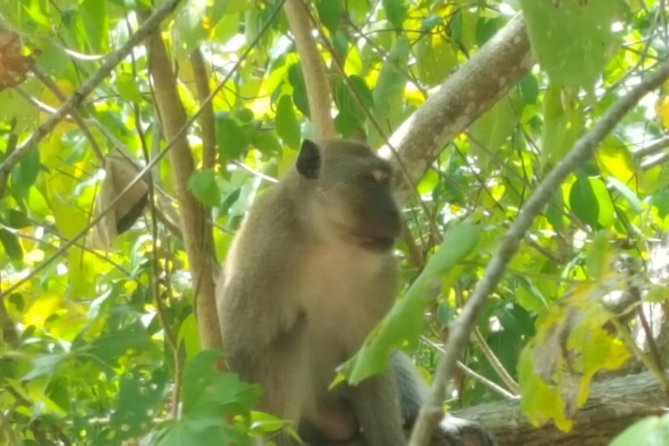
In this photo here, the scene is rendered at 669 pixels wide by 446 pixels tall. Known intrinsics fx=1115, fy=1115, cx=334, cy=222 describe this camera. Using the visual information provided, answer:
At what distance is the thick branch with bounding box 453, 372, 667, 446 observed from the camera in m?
4.05

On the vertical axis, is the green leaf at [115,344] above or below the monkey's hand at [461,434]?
above

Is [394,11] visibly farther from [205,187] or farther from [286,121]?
[205,187]

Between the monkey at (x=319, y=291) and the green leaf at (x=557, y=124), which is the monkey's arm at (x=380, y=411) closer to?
the monkey at (x=319, y=291)

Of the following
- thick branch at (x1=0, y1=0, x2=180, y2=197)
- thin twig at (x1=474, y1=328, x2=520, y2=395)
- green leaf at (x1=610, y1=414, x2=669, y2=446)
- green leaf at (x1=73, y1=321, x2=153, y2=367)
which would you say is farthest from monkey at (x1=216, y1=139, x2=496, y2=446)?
green leaf at (x1=610, y1=414, x2=669, y2=446)

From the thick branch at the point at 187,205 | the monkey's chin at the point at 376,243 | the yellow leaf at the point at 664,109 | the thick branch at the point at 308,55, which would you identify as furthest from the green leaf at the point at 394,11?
the yellow leaf at the point at 664,109

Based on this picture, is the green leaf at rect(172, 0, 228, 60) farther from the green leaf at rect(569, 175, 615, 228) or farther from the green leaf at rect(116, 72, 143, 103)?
the green leaf at rect(569, 175, 615, 228)

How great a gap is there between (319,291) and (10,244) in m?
1.26

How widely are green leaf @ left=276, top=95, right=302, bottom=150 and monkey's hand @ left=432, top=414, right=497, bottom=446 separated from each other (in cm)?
122

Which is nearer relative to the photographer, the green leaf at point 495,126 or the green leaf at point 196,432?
the green leaf at point 196,432

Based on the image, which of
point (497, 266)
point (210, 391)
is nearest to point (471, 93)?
point (210, 391)

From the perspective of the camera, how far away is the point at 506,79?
435 cm

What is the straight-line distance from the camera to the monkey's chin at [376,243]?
4438 mm

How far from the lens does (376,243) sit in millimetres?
4477

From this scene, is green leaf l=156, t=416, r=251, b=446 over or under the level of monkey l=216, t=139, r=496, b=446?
under
